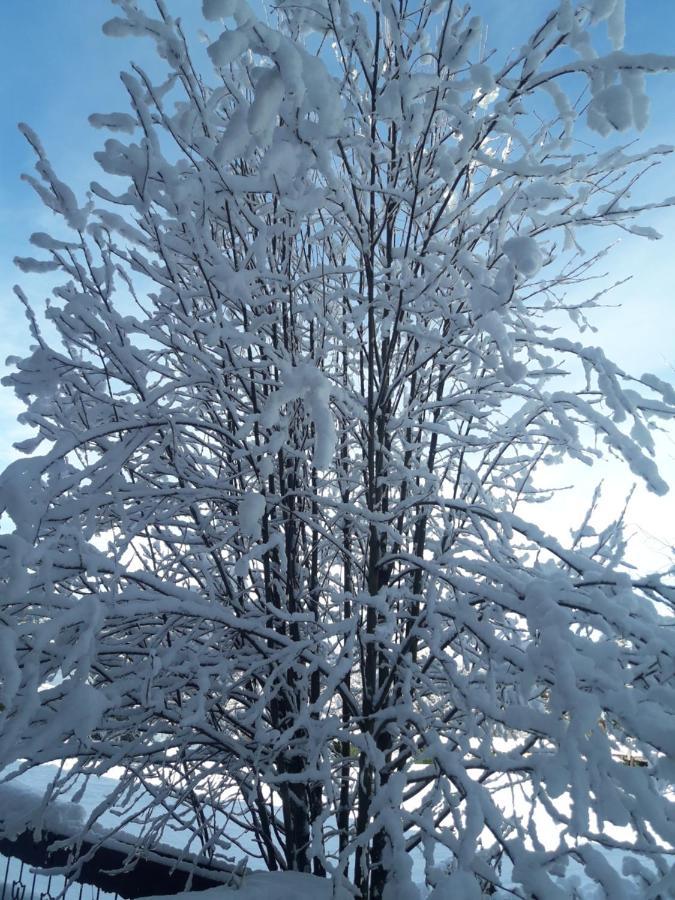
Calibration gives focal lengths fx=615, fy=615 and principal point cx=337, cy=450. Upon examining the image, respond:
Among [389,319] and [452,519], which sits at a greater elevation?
[389,319]

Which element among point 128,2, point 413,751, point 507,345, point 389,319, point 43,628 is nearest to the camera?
point 43,628

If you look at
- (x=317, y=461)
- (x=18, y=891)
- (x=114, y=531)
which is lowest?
(x=18, y=891)

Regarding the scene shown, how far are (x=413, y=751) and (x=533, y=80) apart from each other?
243 centimetres

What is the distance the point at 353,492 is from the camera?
12.2 feet

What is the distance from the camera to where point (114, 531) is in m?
3.41

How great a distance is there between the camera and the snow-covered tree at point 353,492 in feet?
5.00

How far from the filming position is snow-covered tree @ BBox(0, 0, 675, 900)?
153cm

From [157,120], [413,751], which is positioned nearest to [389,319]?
[157,120]

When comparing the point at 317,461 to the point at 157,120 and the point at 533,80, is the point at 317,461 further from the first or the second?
the point at 157,120

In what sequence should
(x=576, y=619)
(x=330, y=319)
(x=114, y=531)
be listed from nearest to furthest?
1. (x=576, y=619)
2. (x=330, y=319)
3. (x=114, y=531)

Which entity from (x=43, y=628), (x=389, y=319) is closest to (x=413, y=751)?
(x=43, y=628)

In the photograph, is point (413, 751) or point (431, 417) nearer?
point (413, 751)

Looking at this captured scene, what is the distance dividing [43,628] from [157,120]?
6.40ft

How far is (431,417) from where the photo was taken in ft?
9.62
